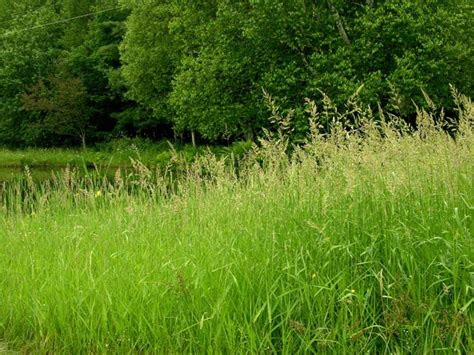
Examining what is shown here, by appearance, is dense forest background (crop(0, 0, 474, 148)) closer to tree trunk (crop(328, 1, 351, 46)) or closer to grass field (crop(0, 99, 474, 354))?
tree trunk (crop(328, 1, 351, 46))

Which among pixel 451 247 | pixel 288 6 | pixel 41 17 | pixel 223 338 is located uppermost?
pixel 41 17

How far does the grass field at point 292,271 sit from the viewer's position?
279 cm

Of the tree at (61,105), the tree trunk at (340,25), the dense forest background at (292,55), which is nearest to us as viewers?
the dense forest background at (292,55)

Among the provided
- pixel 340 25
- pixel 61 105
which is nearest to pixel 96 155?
pixel 61 105

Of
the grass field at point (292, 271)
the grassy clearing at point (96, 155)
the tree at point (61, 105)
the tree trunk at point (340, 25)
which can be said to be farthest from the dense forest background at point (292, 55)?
the grass field at point (292, 271)

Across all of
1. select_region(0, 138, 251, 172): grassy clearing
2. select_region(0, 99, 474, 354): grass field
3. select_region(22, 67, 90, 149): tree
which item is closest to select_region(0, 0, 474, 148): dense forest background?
select_region(0, 138, 251, 172): grassy clearing

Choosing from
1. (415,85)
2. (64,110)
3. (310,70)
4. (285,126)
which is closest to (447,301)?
(285,126)

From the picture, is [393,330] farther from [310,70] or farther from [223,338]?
[310,70]

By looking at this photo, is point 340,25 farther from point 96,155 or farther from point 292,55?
point 96,155

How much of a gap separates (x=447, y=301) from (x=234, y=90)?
18884 mm

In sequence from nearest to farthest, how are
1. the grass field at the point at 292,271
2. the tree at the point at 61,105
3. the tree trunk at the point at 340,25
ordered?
1. the grass field at the point at 292,271
2. the tree trunk at the point at 340,25
3. the tree at the point at 61,105

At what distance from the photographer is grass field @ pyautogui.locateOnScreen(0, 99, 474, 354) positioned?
279 centimetres

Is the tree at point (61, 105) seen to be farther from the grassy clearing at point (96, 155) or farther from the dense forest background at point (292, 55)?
the dense forest background at point (292, 55)

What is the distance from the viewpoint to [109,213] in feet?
17.8
